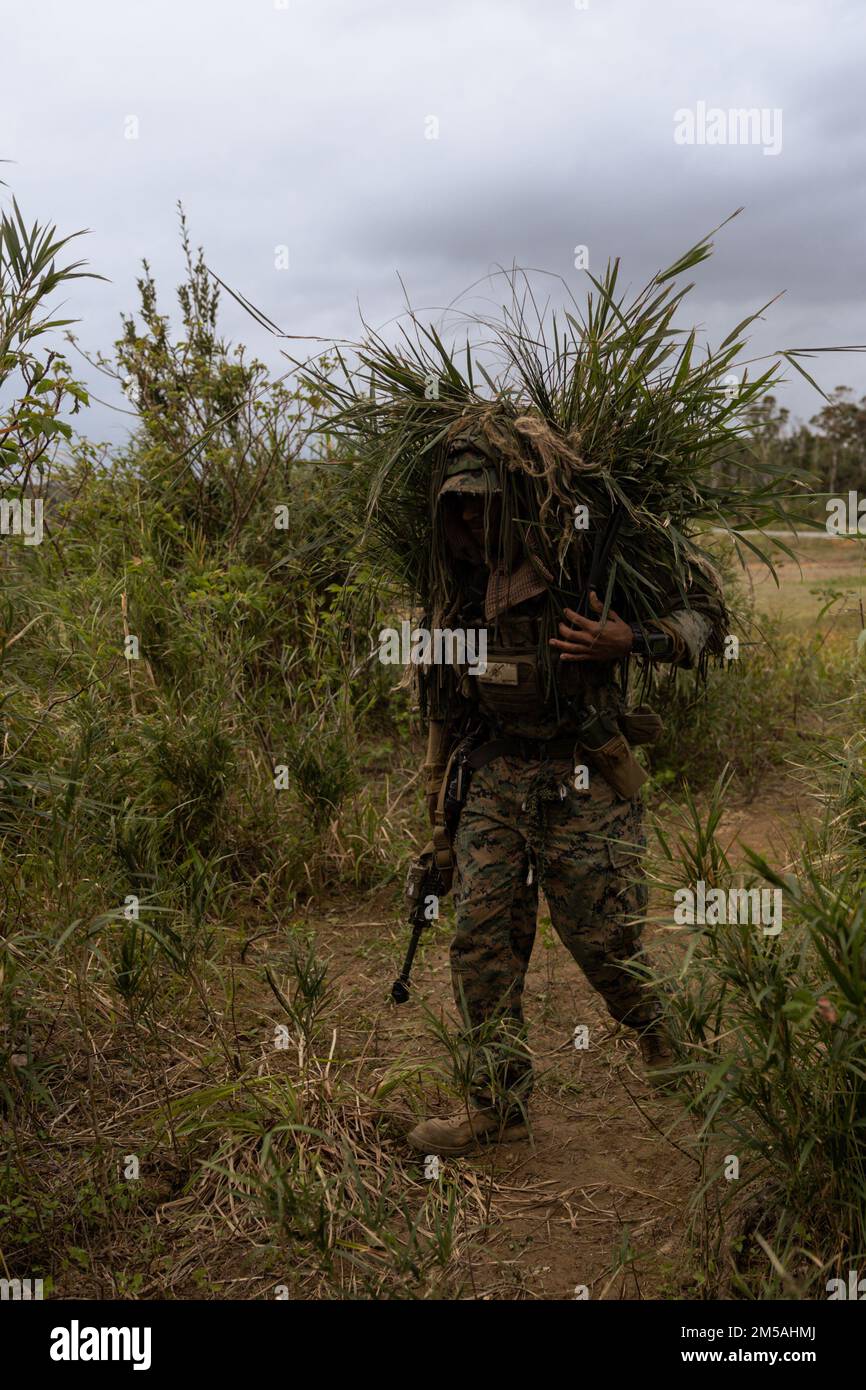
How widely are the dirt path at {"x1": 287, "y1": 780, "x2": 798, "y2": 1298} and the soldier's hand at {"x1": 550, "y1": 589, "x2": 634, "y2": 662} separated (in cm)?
107

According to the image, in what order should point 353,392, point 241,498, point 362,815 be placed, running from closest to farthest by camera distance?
point 353,392 < point 362,815 < point 241,498

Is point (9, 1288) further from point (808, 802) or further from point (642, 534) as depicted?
point (808, 802)

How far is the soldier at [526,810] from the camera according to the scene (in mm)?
3000

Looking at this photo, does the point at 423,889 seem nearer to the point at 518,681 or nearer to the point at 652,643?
the point at 518,681

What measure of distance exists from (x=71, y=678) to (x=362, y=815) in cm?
146

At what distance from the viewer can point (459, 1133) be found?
3.00 m

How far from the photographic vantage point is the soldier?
3000 millimetres

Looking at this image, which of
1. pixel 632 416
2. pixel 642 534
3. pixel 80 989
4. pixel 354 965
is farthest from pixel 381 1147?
pixel 632 416

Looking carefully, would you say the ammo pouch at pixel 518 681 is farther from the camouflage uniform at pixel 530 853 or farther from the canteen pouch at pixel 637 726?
the canteen pouch at pixel 637 726

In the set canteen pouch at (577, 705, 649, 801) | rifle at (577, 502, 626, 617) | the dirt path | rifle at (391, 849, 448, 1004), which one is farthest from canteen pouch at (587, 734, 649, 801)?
the dirt path

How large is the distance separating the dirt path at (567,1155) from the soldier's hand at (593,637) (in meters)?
1.07

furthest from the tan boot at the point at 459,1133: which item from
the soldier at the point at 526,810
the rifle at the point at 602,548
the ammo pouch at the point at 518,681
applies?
the rifle at the point at 602,548

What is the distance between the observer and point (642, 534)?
309 centimetres

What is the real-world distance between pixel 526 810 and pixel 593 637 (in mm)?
514
